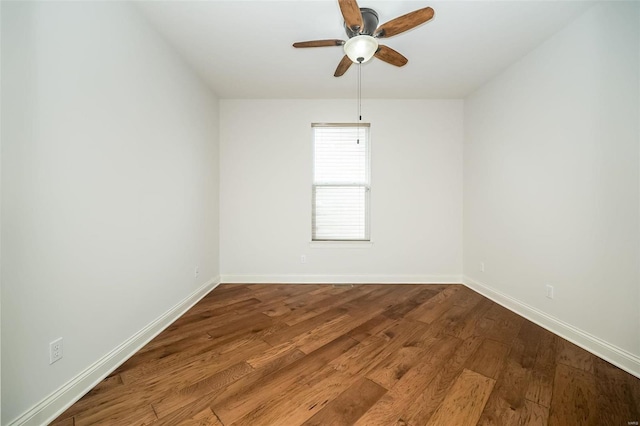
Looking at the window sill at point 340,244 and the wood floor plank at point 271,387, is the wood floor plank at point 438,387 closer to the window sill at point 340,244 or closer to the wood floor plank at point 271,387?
the wood floor plank at point 271,387

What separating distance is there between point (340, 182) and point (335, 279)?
146 centimetres

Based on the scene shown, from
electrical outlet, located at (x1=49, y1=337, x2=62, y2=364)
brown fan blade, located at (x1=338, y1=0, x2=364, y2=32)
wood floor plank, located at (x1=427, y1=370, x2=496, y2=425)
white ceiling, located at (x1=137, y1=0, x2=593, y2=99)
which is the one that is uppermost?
white ceiling, located at (x1=137, y1=0, x2=593, y2=99)

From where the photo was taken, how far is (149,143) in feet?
6.21

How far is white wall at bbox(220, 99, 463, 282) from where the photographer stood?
10.8ft

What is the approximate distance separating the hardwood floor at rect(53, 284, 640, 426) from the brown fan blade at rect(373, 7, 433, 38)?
2.38 metres

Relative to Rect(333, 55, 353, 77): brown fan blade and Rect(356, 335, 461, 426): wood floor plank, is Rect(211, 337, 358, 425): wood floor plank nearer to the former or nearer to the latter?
Rect(356, 335, 461, 426): wood floor plank

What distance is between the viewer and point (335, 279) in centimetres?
331

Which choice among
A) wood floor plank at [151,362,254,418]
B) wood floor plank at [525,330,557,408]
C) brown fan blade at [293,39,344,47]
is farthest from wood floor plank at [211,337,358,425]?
brown fan blade at [293,39,344,47]

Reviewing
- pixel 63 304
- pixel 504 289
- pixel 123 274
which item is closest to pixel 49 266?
pixel 63 304

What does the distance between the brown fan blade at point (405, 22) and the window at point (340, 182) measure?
170 cm

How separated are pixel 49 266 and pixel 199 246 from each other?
1.55 metres

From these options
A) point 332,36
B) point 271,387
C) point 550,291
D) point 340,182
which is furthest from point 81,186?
point 550,291

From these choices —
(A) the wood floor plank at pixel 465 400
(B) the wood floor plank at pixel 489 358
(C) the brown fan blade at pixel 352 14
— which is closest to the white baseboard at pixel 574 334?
(B) the wood floor plank at pixel 489 358

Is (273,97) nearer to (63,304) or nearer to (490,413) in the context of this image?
(63,304)
